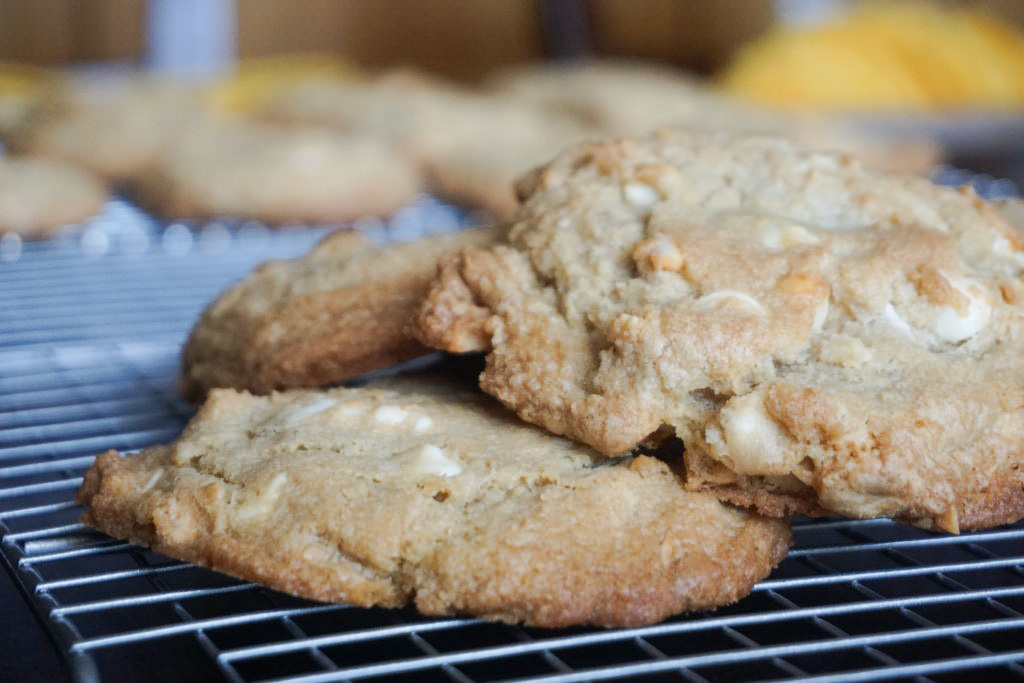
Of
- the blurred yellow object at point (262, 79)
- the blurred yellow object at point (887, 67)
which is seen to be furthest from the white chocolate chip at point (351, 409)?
the blurred yellow object at point (887, 67)

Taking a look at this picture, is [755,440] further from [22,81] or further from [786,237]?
[22,81]

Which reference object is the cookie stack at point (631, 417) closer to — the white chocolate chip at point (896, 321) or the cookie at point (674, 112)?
the white chocolate chip at point (896, 321)

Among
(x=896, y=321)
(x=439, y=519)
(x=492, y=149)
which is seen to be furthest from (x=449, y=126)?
(x=439, y=519)

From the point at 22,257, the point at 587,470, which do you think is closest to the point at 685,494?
the point at 587,470

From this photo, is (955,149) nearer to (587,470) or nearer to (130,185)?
(130,185)

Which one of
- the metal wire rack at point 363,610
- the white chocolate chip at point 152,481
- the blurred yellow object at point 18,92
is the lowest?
the metal wire rack at point 363,610

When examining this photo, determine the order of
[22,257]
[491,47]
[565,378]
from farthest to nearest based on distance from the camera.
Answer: [491,47], [22,257], [565,378]
